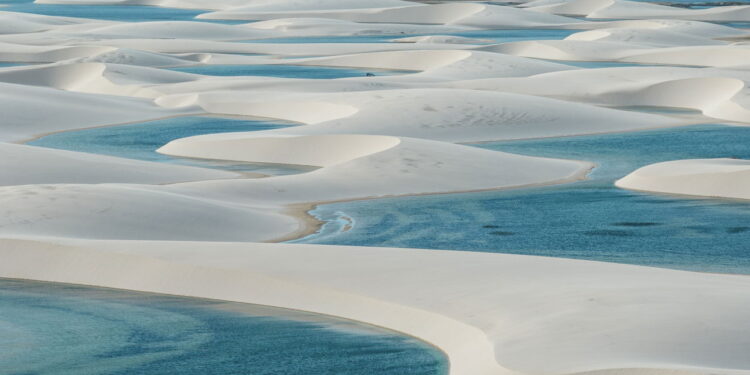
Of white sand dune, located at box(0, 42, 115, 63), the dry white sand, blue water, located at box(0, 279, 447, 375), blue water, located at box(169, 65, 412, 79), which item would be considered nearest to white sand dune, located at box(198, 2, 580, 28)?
the dry white sand

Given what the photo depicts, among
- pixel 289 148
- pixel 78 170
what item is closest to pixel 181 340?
pixel 78 170

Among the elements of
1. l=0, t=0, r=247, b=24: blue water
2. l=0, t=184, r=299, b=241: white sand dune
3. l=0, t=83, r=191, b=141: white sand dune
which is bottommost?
l=0, t=184, r=299, b=241: white sand dune

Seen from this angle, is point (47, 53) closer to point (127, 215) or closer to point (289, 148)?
point (289, 148)

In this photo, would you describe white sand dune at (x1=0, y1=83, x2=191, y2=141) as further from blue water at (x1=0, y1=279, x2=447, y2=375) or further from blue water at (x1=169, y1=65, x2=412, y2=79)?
blue water at (x1=0, y1=279, x2=447, y2=375)

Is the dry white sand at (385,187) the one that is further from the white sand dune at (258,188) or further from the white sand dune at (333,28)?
the white sand dune at (333,28)

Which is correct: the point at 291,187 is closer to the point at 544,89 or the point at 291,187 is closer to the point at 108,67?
the point at 544,89

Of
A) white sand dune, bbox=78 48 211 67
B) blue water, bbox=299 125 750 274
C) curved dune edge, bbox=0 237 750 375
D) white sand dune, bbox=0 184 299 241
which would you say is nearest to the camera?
curved dune edge, bbox=0 237 750 375

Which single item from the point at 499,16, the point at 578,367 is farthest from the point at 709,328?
the point at 499,16
